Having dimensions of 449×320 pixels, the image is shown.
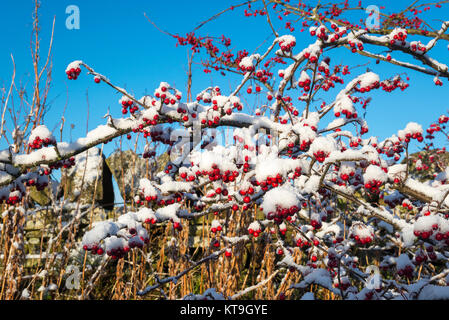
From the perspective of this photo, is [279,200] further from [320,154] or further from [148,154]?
[148,154]

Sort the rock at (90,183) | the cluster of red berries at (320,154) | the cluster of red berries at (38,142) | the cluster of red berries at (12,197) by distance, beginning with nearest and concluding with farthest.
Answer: the cluster of red berries at (320,154) < the cluster of red berries at (38,142) < the cluster of red berries at (12,197) < the rock at (90,183)

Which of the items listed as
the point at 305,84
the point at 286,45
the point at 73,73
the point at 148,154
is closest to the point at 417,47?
the point at 305,84

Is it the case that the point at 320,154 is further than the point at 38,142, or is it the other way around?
the point at 38,142

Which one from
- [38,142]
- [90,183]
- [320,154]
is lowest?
[320,154]

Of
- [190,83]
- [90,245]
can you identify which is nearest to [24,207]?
[90,245]

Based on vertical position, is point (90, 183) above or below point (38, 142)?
above

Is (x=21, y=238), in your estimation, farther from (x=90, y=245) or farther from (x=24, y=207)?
(x=90, y=245)

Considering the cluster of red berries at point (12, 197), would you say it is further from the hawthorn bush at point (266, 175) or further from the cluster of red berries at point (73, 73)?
the cluster of red berries at point (73, 73)

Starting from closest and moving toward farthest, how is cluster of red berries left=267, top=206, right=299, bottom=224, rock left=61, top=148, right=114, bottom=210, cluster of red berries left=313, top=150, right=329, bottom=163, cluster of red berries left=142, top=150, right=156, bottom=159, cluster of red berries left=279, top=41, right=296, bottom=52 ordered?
1. cluster of red berries left=267, top=206, right=299, bottom=224
2. cluster of red berries left=313, top=150, right=329, bottom=163
3. cluster of red berries left=279, top=41, right=296, bottom=52
4. cluster of red berries left=142, top=150, right=156, bottom=159
5. rock left=61, top=148, right=114, bottom=210

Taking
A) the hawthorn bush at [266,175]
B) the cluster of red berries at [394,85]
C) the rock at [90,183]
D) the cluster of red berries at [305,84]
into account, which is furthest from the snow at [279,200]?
the rock at [90,183]

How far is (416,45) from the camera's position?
3781mm

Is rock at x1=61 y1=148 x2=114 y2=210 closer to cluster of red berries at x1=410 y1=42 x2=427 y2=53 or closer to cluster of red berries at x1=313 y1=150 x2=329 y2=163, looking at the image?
cluster of red berries at x1=313 y1=150 x2=329 y2=163

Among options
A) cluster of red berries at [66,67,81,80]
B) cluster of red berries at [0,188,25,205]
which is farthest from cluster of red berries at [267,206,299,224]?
cluster of red berries at [0,188,25,205]

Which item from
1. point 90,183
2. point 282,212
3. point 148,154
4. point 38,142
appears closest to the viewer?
point 282,212
